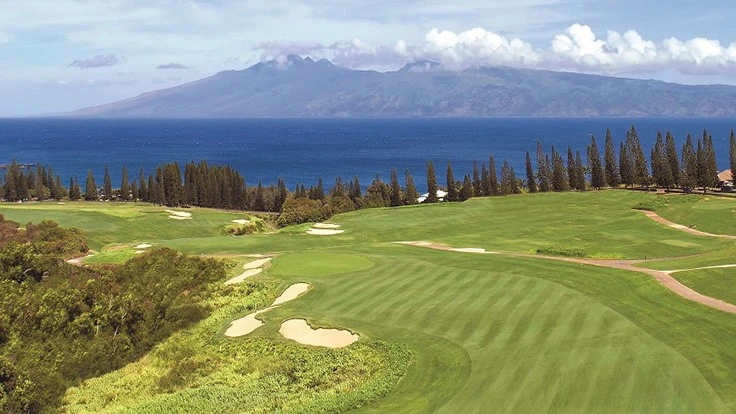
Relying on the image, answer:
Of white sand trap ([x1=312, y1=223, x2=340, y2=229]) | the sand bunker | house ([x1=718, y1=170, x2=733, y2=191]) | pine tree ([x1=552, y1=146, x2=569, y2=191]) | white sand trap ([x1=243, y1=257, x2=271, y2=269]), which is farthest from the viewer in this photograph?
pine tree ([x1=552, y1=146, x2=569, y2=191])

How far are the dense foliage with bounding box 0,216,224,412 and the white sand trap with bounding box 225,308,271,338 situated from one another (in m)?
2.96

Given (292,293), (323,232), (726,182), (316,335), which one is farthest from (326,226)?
(726,182)

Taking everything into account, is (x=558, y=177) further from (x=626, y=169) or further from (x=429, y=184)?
(x=429, y=184)

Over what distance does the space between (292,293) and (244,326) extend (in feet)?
18.2

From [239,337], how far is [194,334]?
3024 millimetres

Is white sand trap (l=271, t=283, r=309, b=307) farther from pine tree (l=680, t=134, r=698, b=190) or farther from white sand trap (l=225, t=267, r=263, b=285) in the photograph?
pine tree (l=680, t=134, r=698, b=190)

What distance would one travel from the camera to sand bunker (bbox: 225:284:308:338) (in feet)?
99.8

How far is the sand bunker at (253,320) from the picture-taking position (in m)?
30.4

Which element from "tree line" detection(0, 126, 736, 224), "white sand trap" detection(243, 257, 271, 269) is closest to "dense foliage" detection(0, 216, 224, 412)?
"white sand trap" detection(243, 257, 271, 269)

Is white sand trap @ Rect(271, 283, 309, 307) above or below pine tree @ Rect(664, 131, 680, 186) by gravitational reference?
below

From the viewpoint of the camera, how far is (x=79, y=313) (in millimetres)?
32219

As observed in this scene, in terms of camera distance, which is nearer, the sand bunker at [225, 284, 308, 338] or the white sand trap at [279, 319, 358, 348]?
the white sand trap at [279, 319, 358, 348]

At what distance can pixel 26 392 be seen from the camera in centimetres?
2292

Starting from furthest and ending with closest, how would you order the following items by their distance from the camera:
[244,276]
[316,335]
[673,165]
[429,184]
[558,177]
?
[429,184] < [558,177] < [673,165] < [244,276] < [316,335]
